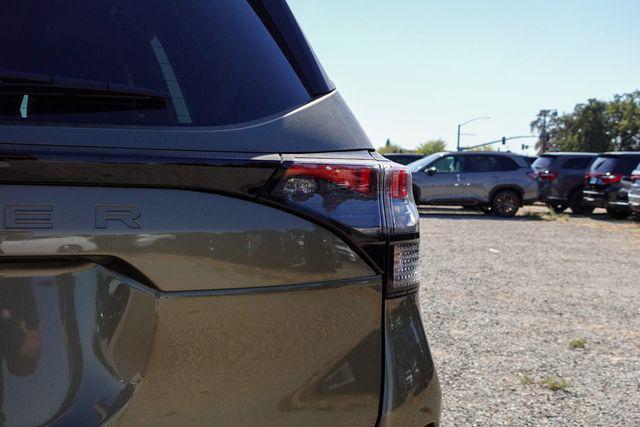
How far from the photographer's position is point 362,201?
1420mm

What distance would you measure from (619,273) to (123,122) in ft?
24.8

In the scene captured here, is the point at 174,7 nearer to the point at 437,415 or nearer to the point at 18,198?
the point at 18,198

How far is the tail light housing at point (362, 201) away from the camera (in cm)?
135

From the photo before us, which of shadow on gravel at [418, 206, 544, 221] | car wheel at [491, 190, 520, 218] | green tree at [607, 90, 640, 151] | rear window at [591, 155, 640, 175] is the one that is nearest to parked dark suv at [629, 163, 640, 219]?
rear window at [591, 155, 640, 175]

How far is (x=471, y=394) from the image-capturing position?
3473 mm

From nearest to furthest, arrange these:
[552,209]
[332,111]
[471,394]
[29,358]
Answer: [29,358], [332,111], [471,394], [552,209]

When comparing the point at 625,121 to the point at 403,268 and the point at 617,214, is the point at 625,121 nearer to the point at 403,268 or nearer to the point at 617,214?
the point at 617,214

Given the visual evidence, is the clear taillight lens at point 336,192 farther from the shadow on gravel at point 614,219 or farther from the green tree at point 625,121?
the green tree at point 625,121

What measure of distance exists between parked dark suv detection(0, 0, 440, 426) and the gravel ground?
80.0 inches

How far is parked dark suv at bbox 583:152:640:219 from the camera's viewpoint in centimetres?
1431

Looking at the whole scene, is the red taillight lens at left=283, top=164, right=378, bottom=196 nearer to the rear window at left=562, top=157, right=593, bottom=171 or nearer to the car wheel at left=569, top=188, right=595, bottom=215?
the car wheel at left=569, top=188, right=595, bottom=215

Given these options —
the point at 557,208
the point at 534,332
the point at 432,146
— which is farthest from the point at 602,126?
the point at 534,332

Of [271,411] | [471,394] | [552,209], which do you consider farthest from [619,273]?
[552,209]

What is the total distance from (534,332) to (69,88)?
425cm
